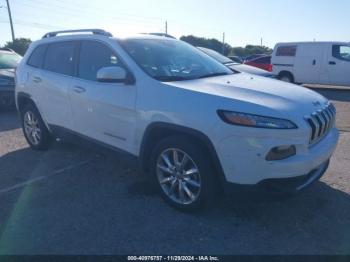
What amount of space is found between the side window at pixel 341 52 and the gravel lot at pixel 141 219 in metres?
9.81

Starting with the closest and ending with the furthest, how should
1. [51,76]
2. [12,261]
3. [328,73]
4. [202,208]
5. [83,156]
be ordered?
[12,261] < [202,208] < [51,76] < [83,156] < [328,73]

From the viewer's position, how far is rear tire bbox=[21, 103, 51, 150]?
5.64m

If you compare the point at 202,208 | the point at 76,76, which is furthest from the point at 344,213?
the point at 76,76

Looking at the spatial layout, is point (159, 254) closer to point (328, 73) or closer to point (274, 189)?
point (274, 189)

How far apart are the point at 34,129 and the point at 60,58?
139 centimetres

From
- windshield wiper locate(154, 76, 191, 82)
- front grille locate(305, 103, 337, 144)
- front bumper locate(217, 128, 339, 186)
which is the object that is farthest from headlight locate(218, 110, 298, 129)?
windshield wiper locate(154, 76, 191, 82)

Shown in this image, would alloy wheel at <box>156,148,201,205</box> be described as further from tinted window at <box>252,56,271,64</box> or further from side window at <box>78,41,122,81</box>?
tinted window at <box>252,56,271,64</box>

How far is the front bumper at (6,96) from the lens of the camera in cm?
883

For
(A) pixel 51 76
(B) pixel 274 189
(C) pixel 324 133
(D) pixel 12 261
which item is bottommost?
(D) pixel 12 261

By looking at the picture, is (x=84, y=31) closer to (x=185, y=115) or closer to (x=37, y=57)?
(x=37, y=57)

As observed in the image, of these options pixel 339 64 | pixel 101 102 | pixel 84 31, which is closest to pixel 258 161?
pixel 101 102

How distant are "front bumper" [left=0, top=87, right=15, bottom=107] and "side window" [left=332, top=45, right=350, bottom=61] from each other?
11.2 metres

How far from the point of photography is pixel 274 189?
313 cm

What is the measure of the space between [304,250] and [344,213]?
2.88 ft
